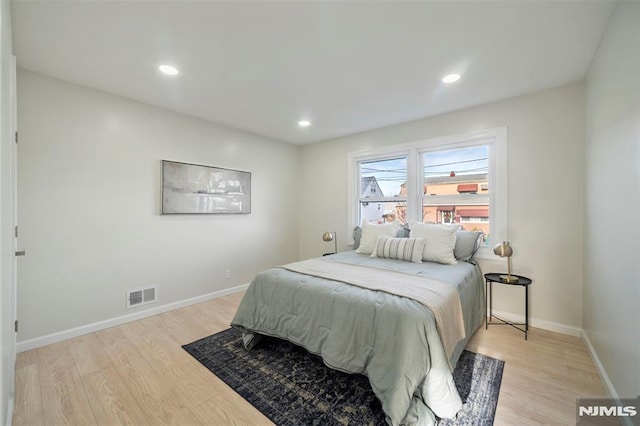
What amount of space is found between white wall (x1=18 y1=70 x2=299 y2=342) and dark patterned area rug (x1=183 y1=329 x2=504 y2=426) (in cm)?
120

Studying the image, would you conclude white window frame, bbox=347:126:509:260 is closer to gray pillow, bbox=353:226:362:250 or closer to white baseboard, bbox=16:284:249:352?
gray pillow, bbox=353:226:362:250

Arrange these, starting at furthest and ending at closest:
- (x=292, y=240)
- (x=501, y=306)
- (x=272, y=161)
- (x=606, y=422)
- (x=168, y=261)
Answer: (x=292, y=240), (x=272, y=161), (x=168, y=261), (x=501, y=306), (x=606, y=422)

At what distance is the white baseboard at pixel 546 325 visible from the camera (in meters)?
2.51

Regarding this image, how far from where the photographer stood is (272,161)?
4434 millimetres

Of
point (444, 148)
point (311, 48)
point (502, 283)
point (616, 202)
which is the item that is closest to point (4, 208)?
point (311, 48)

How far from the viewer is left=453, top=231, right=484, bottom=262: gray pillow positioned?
2.85m

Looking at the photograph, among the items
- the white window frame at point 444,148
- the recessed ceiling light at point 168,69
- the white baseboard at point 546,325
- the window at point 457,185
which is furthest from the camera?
the window at point 457,185

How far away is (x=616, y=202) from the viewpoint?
161cm

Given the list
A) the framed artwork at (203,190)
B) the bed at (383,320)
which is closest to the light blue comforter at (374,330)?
the bed at (383,320)

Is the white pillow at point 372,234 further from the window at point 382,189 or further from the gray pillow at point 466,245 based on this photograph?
the gray pillow at point 466,245

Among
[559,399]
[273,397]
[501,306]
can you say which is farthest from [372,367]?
[501,306]

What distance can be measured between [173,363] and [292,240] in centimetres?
290

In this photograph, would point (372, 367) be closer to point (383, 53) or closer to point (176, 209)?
point (383, 53)

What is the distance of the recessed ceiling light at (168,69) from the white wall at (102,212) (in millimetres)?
909
